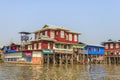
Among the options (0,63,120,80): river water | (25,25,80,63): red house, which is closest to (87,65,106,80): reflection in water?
(0,63,120,80): river water

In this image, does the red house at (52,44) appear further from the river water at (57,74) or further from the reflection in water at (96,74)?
the river water at (57,74)

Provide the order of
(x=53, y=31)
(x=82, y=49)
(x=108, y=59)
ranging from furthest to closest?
1. (x=108, y=59)
2. (x=82, y=49)
3. (x=53, y=31)

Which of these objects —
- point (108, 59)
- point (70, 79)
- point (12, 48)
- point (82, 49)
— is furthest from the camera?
point (108, 59)

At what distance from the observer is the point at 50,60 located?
56469 millimetres

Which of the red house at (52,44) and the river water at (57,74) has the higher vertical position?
the red house at (52,44)

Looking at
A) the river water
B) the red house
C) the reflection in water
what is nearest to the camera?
the river water

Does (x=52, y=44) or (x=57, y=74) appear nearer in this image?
(x=57, y=74)

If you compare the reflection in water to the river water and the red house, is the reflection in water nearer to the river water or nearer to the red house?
the river water

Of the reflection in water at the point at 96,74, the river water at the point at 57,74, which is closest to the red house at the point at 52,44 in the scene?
the reflection in water at the point at 96,74

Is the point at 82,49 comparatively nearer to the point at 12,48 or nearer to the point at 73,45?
the point at 73,45

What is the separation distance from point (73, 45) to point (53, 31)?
Result: 20.6 feet

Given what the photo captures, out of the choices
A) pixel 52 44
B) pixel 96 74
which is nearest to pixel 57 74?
pixel 96 74

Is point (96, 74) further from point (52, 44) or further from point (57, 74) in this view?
point (52, 44)

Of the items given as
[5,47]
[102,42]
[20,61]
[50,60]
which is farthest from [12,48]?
[102,42]
